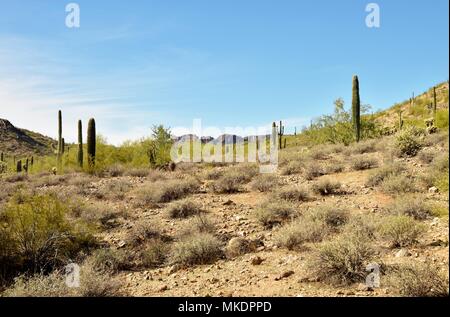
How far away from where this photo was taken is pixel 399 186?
10.3 m

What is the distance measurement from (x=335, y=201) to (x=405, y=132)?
25.1ft

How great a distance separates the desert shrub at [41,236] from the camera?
691 cm

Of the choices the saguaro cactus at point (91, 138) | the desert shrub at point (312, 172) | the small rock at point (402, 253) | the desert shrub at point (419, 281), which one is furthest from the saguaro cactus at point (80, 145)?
the desert shrub at point (419, 281)

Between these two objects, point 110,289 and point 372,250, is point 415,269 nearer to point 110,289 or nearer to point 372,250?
point 372,250

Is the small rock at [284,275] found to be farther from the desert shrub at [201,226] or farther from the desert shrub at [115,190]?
the desert shrub at [115,190]

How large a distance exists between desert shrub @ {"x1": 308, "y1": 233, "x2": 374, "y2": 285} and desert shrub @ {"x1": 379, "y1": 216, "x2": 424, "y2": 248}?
0.94 m

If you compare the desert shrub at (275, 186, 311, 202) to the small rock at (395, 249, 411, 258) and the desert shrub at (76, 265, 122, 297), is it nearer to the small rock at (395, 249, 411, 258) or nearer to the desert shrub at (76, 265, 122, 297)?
the small rock at (395, 249, 411, 258)

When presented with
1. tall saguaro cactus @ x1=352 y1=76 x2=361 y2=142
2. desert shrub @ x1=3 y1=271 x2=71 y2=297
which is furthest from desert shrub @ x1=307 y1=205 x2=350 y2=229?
tall saguaro cactus @ x1=352 y1=76 x2=361 y2=142

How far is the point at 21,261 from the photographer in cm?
688

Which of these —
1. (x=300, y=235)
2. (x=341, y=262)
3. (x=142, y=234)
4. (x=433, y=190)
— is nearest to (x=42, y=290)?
(x=142, y=234)

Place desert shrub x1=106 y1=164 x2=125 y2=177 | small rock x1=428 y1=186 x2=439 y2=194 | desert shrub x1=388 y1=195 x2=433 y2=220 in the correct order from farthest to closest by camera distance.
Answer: desert shrub x1=106 y1=164 x2=125 y2=177 < small rock x1=428 y1=186 x2=439 y2=194 < desert shrub x1=388 y1=195 x2=433 y2=220

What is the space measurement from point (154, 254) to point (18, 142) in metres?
66.3

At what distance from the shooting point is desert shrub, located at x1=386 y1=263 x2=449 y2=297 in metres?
4.79
